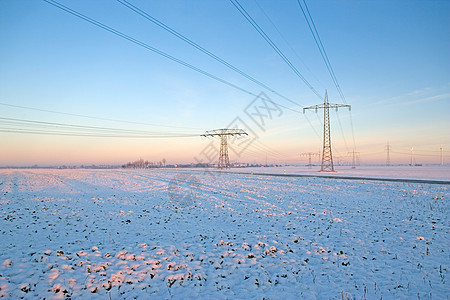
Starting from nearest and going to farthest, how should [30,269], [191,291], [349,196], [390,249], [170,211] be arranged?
1. [191,291]
2. [30,269]
3. [390,249]
4. [170,211]
5. [349,196]

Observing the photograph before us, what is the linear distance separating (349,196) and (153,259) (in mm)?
17527

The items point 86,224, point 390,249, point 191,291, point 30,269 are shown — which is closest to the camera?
point 191,291

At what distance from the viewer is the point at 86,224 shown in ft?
41.2

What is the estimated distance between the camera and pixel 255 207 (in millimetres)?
16422

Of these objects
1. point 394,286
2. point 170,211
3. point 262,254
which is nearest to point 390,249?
point 394,286

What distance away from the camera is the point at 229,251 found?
9.10 m

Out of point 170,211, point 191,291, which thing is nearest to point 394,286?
point 191,291

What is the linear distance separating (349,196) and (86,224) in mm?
19986

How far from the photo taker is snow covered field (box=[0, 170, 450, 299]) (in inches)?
258

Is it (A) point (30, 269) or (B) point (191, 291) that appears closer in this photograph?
(B) point (191, 291)

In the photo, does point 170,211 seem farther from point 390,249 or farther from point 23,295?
point 390,249

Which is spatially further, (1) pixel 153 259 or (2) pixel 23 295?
(1) pixel 153 259

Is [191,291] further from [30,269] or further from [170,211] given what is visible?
[170,211]

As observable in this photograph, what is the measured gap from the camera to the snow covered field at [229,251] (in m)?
6.54
